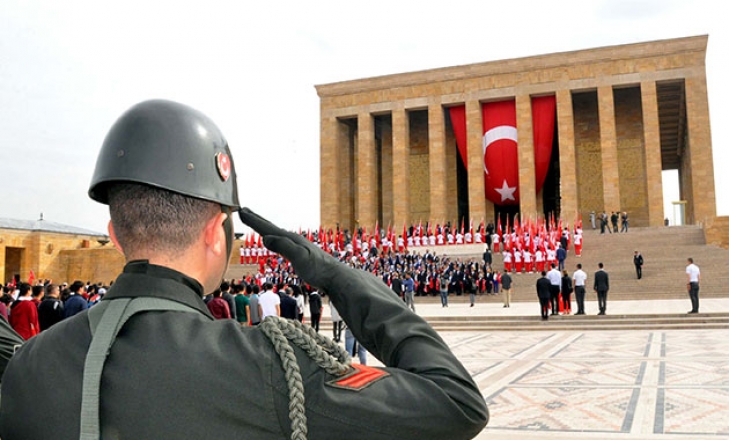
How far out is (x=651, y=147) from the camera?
32.0 m

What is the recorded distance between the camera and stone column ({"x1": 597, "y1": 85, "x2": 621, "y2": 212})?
32531 millimetres

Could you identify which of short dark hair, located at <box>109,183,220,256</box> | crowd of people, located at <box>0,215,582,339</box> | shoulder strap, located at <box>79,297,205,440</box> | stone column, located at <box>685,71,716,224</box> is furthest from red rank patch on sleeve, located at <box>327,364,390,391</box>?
stone column, located at <box>685,71,716,224</box>

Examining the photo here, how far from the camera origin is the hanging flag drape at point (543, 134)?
3419 cm

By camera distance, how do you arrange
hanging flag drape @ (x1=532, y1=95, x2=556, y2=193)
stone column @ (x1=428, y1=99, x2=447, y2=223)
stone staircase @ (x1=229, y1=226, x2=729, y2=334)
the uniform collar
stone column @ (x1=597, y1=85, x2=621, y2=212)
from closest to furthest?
the uniform collar
stone staircase @ (x1=229, y1=226, x2=729, y2=334)
stone column @ (x1=597, y1=85, x2=621, y2=212)
hanging flag drape @ (x1=532, y1=95, x2=556, y2=193)
stone column @ (x1=428, y1=99, x2=447, y2=223)

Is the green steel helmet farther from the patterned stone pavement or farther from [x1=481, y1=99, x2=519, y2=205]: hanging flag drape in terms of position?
[x1=481, y1=99, x2=519, y2=205]: hanging flag drape

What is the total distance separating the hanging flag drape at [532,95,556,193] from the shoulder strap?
3445cm

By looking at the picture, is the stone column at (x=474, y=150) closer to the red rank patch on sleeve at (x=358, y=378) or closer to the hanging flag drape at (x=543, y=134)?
the hanging flag drape at (x=543, y=134)

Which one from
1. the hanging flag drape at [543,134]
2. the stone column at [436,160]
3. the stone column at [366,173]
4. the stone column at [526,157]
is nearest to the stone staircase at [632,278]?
the stone column at [526,157]

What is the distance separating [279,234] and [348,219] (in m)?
37.7

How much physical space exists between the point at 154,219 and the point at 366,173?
35.9 metres

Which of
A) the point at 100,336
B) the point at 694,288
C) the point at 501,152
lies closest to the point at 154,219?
the point at 100,336

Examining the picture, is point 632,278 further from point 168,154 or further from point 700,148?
point 168,154

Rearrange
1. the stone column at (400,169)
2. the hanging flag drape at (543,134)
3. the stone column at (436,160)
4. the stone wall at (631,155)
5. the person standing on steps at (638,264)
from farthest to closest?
the stone column at (400,169) < the stone column at (436,160) < the hanging flag drape at (543,134) < the stone wall at (631,155) < the person standing on steps at (638,264)

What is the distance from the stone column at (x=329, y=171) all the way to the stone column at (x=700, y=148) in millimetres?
19500
